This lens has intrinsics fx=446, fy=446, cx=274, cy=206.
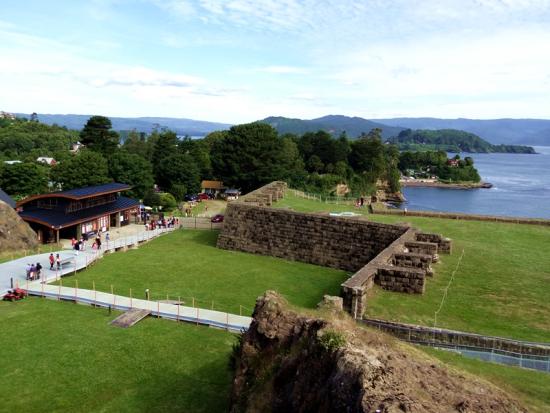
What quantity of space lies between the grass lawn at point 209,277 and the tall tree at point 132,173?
2442cm

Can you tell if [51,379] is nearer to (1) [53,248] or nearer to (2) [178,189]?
(1) [53,248]

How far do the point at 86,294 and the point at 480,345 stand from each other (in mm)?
16868

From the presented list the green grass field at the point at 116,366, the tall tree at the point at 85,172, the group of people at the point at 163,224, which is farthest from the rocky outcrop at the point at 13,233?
the tall tree at the point at 85,172

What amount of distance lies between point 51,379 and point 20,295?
8973 millimetres

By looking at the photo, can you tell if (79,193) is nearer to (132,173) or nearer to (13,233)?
(13,233)

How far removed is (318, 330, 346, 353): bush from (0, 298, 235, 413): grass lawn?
221 inches

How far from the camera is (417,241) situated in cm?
2338

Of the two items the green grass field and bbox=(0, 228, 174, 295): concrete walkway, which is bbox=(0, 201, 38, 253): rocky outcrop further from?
the green grass field

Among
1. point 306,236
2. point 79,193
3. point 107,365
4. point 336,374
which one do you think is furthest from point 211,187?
point 336,374

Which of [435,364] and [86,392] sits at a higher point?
[435,364]

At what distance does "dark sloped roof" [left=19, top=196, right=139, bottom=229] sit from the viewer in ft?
108

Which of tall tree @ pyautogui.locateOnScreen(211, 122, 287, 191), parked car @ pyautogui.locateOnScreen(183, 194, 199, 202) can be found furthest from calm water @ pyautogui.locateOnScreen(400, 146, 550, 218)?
parked car @ pyautogui.locateOnScreen(183, 194, 199, 202)

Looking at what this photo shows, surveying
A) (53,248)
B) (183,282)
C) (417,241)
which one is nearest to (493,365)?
→ (417,241)

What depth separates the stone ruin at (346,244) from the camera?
18.2 metres
